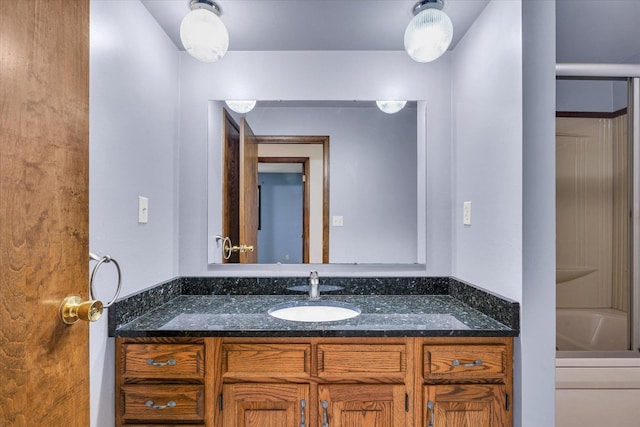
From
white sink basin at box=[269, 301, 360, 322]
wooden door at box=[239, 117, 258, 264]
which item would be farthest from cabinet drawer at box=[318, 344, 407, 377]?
wooden door at box=[239, 117, 258, 264]

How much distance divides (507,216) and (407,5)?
956 millimetres

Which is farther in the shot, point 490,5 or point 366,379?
point 490,5

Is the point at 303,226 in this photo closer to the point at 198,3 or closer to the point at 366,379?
the point at 366,379

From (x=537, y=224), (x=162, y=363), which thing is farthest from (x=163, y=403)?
(x=537, y=224)

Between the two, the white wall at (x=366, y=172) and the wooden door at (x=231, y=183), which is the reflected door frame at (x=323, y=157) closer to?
the white wall at (x=366, y=172)

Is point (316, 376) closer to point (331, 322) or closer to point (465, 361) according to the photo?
point (331, 322)

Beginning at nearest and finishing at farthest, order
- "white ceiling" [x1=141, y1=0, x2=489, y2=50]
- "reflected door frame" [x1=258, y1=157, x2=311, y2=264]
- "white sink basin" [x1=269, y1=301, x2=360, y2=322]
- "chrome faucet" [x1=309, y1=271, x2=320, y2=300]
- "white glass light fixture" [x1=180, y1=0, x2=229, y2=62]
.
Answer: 1. "white glass light fixture" [x1=180, y1=0, x2=229, y2=62]
2. "white ceiling" [x1=141, y1=0, x2=489, y2=50]
3. "white sink basin" [x1=269, y1=301, x2=360, y2=322]
4. "chrome faucet" [x1=309, y1=271, x2=320, y2=300]
5. "reflected door frame" [x1=258, y1=157, x2=311, y2=264]

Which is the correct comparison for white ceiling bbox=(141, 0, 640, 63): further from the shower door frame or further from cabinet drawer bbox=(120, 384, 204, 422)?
cabinet drawer bbox=(120, 384, 204, 422)

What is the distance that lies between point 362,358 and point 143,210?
1.06m

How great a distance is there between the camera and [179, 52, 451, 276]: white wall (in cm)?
191

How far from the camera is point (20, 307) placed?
0.64 m

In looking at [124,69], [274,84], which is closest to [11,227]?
[124,69]

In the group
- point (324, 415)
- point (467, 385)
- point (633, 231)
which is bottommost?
point (324, 415)

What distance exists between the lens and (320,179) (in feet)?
6.32
